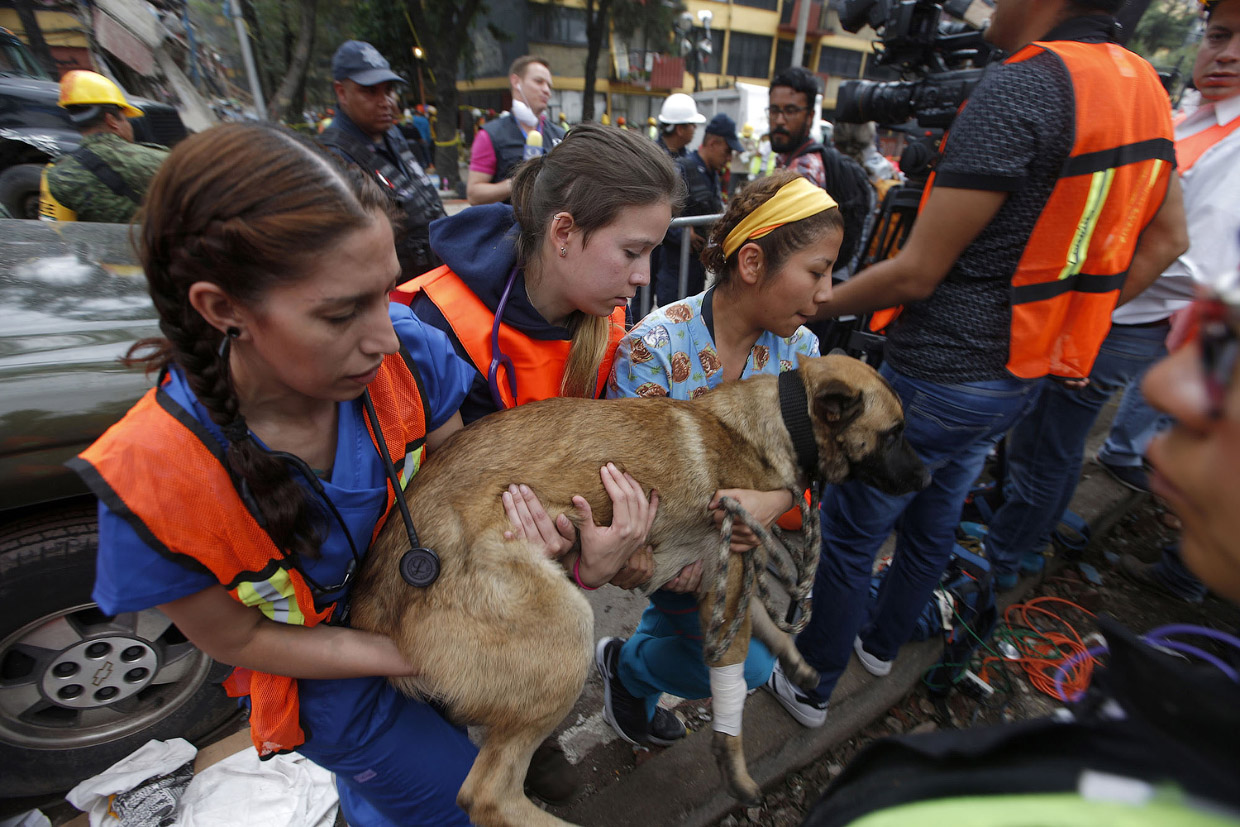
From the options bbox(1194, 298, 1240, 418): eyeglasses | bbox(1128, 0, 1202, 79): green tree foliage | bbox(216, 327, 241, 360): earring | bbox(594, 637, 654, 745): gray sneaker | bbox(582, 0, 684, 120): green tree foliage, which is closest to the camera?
bbox(1194, 298, 1240, 418): eyeglasses

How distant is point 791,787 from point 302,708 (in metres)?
2.07

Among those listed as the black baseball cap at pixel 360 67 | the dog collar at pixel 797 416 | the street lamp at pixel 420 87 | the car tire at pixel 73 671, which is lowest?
the car tire at pixel 73 671

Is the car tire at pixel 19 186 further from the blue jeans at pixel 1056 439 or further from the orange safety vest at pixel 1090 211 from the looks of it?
the blue jeans at pixel 1056 439

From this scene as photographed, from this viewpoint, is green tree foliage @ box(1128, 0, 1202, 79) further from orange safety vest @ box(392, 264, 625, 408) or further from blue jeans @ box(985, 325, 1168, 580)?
orange safety vest @ box(392, 264, 625, 408)

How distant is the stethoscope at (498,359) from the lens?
1766 millimetres

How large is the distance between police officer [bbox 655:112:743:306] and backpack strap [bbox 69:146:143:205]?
3963 millimetres

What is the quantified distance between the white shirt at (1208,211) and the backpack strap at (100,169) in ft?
20.3

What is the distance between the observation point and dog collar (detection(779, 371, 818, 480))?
6.77ft

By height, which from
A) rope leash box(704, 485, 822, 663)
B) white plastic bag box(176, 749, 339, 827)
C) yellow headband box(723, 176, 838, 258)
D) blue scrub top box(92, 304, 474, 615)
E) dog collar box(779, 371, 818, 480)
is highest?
yellow headband box(723, 176, 838, 258)

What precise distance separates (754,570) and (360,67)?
4475 mm

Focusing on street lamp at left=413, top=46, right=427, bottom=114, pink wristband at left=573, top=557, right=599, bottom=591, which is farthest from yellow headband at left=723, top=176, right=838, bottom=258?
street lamp at left=413, top=46, right=427, bottom=114

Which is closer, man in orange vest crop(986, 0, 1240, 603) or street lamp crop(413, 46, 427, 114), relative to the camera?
man in orange vest crop(986, 0, 1240, 603)

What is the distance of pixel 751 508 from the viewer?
6.43ft

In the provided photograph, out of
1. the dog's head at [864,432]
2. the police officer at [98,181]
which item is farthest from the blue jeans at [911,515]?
→ the police officer at [98,181]
